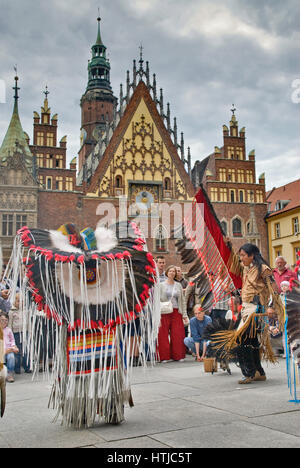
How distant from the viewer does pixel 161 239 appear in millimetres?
26094

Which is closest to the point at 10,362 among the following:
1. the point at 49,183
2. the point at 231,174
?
the point at 49,183

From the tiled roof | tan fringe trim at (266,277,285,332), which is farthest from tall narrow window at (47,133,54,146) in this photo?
tan fringe trim at (266,277,285,332)

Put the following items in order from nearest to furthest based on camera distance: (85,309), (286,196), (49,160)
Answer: (85,309) < (49,160) < (286,196)

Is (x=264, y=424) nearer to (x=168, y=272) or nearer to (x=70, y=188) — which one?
(x=168, y=272)

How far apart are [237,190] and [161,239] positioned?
588cm

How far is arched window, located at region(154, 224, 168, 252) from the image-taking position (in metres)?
25.4

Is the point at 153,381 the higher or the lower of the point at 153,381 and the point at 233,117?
the lower

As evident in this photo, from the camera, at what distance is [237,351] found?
4980 mm

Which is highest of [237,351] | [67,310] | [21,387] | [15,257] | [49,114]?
[49,114]

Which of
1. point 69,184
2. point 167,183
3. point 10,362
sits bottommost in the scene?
point 10,362

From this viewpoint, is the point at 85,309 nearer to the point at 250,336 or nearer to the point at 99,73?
Result: the point at 250,336

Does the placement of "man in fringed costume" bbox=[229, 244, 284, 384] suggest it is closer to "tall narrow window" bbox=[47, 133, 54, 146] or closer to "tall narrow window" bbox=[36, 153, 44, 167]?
"tall narrow window" bbox=[36, 153, 44, 167]

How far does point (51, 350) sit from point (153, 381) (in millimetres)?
2117
